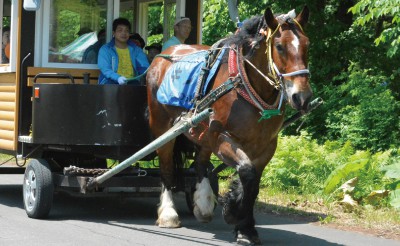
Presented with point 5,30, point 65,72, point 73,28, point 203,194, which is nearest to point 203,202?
point 203,194

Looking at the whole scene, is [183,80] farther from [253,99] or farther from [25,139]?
[25,139]

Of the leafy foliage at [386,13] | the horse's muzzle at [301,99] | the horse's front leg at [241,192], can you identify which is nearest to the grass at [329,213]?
the horse's front leg at [241,192]

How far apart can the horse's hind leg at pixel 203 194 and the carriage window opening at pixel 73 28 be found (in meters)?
2.01

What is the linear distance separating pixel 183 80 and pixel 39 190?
6.55ft

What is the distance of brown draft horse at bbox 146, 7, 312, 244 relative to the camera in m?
7.56

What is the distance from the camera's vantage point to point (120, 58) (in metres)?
9.95

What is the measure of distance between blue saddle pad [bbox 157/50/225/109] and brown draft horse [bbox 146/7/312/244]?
26cm

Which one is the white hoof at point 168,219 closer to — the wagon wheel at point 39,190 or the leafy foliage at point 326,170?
the wagon wheel at point 39,190

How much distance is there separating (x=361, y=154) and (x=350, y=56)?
576 centimetres

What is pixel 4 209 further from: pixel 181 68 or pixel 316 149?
pixel 316 149

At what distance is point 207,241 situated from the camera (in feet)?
27.2

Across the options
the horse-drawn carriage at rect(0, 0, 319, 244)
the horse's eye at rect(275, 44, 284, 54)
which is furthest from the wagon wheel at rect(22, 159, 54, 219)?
the horse's eye at rect(275, 44, 284, 54)

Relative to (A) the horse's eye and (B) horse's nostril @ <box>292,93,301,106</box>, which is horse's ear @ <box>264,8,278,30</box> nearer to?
(A) the horse's eye

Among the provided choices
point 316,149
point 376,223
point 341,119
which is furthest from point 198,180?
point 341,119
